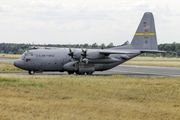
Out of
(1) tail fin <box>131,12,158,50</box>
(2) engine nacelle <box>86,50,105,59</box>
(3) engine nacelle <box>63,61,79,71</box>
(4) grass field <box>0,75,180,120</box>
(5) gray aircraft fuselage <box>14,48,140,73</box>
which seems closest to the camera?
(4) grass field <box>0,75,180,120</box>

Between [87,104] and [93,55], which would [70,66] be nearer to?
[93,55]

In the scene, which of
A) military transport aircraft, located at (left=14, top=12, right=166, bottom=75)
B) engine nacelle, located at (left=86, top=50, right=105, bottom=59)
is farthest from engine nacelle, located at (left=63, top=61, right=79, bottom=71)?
engine nacelle, located at (left=86, top=50, right=105, bottom=59)

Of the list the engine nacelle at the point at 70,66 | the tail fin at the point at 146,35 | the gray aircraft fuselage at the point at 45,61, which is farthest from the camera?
the tail fin at the point at 146,35

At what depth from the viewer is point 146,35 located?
39.5 meters

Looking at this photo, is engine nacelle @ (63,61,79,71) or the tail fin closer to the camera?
engine nacelle @ (63,61,79,71)

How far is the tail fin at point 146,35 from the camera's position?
39281 mm

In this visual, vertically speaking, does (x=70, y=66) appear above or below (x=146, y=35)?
below

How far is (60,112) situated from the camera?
13797mm

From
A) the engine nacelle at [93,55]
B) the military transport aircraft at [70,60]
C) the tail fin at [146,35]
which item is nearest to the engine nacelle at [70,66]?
the military transport aircraft at [70,60]

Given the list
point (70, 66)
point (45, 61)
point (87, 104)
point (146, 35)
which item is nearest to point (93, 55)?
point (70, 66)

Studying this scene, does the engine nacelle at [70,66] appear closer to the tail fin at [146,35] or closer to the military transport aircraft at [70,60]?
the military transport aircraft at [70,60]

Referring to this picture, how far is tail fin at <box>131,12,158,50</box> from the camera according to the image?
1547 inches

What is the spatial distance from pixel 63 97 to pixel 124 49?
22.7 m

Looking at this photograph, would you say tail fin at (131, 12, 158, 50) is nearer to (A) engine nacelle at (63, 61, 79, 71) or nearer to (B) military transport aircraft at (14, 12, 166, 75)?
(B) military transport aircraft at (14, 12, 166, 75)
